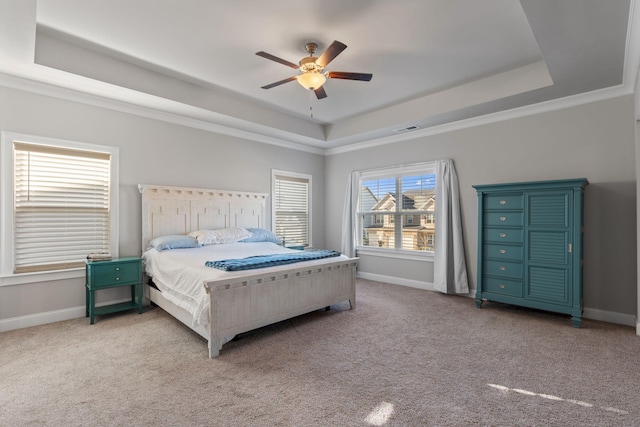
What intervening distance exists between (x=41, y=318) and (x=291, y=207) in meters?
3.88

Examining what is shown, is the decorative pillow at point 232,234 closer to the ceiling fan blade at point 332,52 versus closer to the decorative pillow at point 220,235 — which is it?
the decorative pillow at point 220,235

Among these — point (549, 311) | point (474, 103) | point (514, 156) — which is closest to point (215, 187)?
point (474, 103)

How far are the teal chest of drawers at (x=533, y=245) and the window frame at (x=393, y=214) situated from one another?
3.76 feet

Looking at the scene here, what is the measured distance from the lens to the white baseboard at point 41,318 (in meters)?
3.32

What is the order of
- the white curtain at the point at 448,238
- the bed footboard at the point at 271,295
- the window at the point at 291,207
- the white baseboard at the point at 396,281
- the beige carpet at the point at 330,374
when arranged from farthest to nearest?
the window at the point at 291,207
the white baseboard at the point at 396,281
the white curtain at the point at 448,238
the bed footboard at the point at 271,295
the beige carpet at the point at 330,374

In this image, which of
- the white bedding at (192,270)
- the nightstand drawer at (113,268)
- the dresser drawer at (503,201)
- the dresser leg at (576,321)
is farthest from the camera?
the dresser drawer at (503,201)

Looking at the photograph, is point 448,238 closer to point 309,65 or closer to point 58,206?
point 309,65

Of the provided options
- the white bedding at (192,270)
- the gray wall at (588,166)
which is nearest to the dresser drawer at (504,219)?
the gray wall at (588,166)

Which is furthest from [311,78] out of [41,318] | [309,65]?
[41,318]

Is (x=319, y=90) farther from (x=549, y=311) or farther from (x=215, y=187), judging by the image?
(x=549, y=311)

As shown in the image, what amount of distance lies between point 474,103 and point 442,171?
1.17m

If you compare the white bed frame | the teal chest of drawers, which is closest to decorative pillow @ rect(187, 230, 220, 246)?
the white bed frame

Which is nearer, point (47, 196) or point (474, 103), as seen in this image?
point (47, 196)

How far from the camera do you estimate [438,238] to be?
16.1 feet
